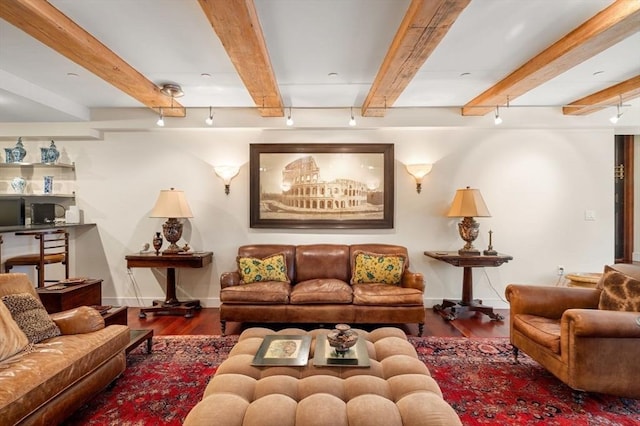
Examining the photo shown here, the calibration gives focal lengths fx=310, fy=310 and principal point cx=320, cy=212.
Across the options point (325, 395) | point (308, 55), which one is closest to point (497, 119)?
point (308, 55)

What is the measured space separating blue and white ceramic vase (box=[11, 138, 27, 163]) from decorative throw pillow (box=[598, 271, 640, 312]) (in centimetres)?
626

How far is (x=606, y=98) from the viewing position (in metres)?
3.38

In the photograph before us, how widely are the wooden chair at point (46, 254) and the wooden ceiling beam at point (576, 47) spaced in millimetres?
5249

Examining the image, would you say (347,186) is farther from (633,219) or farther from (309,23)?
(633,219)

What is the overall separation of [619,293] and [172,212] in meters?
4.23

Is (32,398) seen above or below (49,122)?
below

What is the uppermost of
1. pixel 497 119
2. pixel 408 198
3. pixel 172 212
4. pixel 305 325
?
pixel 497 119

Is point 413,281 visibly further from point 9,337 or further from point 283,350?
point 9,337

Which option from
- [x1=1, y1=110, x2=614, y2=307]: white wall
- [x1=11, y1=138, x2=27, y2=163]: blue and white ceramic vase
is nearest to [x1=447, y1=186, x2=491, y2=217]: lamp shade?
[x1=1, y1=110, x2=614, y2=307]: white wall

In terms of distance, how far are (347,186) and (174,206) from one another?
7.13 feet

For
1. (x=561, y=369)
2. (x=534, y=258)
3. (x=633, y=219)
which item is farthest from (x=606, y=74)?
(x=633, y=219)

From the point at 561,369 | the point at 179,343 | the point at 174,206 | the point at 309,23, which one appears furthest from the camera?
the point at 174,206

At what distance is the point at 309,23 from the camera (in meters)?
2.19

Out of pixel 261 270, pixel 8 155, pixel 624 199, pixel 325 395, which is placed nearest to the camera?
pixel 325 395
